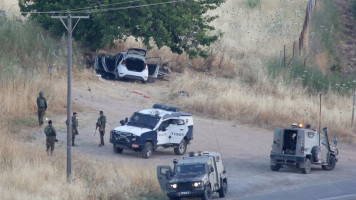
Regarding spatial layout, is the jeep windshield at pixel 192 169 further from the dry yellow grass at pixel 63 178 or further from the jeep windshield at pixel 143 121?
the jeep windshield at pixel 143 121

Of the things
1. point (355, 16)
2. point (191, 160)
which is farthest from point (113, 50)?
point (191, 160)

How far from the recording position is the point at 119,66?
46.0 metres

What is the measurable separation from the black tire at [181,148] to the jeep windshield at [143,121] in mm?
1704

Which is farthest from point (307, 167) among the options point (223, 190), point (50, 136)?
point (50, 136)

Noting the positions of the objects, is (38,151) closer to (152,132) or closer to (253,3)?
(152,132)

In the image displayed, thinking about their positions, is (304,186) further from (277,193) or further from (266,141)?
(266,141)

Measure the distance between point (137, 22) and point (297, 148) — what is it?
1905 centimetres

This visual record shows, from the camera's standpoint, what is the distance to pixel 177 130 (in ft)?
103

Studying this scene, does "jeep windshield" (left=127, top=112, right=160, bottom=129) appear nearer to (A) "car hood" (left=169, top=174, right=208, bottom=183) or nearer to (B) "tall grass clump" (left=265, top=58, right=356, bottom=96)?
(A) "car hood" (left=169, top=174, right=208, bottom=183)

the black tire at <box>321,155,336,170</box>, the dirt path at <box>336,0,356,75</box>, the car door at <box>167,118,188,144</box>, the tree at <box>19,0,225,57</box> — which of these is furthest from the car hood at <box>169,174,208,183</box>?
the dirt path at <box>336,0,356,75</box>

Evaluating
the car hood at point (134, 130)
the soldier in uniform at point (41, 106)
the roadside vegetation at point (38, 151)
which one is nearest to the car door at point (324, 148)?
the car hood at point (134, 130)

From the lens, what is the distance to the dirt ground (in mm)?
28906

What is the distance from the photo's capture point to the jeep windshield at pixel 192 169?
23.6 metres

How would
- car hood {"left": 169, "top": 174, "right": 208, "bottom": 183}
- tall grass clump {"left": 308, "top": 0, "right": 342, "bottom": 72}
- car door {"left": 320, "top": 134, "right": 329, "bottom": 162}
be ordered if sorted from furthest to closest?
tall grass clump {"left": 308, "top": 0, "right": 342, "bottom": 72} → car door {"left": 320, "top": 134, "right": 329, "bottom": 162} → car hood {"left": 169, "top": 174, "right": 208, "bottom": 183}
